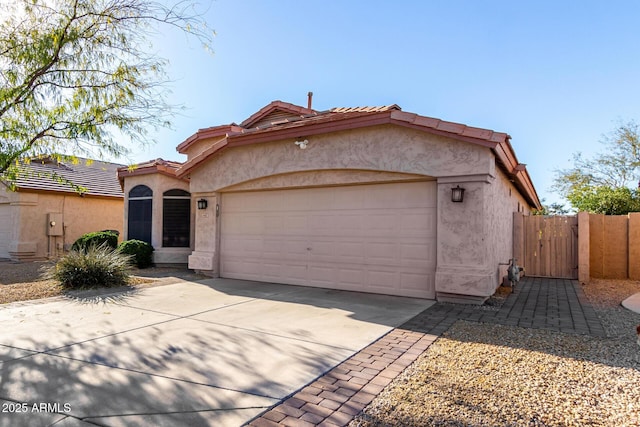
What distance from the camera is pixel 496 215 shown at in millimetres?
8992

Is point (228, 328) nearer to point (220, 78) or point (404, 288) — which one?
point (404, 288)

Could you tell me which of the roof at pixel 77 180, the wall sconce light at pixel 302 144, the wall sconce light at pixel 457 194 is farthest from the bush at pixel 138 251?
the wall sconce light at pixel 457 194

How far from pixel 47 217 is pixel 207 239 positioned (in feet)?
34.7

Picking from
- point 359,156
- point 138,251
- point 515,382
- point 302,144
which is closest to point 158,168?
point 138,251

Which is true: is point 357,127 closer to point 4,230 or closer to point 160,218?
point 160,218

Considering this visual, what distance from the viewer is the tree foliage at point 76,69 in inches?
252

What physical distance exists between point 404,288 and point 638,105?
23.0 meters

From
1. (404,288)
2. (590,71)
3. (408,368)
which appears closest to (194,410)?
(408,368)

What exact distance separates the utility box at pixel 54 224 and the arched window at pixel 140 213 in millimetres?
5373

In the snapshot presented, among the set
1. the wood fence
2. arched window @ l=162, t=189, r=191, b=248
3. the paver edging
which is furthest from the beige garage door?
the wood fence

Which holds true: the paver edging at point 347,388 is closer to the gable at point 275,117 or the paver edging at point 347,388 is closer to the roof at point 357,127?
the roof at point 357,127

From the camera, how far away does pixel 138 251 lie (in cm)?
1299

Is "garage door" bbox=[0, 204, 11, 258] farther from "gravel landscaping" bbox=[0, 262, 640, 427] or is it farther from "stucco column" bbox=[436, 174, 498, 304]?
"gravel landscaping" bbox=[0, 262, 640, 427]

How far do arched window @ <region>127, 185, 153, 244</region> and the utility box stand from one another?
17.6ft
